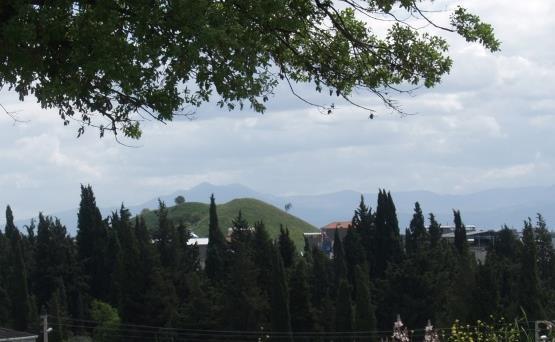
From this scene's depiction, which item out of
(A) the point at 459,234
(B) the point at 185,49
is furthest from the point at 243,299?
(B) the point at 185,49

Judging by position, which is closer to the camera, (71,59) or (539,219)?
(71,59)

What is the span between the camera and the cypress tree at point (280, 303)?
5528 centimetres

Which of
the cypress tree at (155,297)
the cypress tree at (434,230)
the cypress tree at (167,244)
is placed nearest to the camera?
the cypress tree at (155,297)

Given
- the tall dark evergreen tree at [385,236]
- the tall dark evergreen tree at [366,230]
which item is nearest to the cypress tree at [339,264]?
the tall dark evergreen tree at [366,230]

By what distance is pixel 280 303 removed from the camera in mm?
55688

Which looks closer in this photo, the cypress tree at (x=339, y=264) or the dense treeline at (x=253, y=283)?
the dense treeline at (x=253, y=283)

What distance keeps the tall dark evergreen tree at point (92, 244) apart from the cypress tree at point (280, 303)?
848 inches

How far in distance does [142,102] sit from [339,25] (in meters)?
2.58

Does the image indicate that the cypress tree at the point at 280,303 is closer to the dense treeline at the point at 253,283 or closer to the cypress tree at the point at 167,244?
the dense treeline at the point at 253,283

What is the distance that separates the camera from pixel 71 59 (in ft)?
29.8

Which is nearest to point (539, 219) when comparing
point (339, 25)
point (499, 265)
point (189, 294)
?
point (499, 265)

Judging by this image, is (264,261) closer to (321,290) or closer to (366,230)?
(321,290)

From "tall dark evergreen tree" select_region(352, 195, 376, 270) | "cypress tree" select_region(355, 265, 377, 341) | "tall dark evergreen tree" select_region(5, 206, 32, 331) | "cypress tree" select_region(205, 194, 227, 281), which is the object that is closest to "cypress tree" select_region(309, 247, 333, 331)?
"cypress tree" select_region(355, 265, 377, 341)

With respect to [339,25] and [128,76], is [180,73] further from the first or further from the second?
[339,25]
